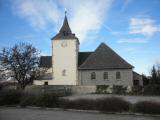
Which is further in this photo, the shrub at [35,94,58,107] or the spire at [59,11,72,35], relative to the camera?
the spire at [59,11,72,35]

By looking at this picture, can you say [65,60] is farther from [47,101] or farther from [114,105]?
[114,105]

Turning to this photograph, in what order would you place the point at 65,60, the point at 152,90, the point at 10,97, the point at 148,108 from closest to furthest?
the point at 148,108, the point at 10,97, the point at 152,90, the point at 65,60

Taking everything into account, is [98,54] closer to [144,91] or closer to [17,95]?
[144,91]

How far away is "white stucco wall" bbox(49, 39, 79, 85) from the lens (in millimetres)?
58125

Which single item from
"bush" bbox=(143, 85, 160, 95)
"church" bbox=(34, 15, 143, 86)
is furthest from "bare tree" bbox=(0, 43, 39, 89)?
"bush" bbox=(143, 85, 160, 95)

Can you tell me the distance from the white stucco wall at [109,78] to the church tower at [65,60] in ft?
5.36

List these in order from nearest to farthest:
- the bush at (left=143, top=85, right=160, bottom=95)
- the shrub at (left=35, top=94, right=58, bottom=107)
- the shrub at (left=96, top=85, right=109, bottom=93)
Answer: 1. the shrub at (left=35, top=94, right=58, bottom=107)
2. the bush at (left=143, top=85, right=160, bottom=95)
3. the shrub at (left=96, top=85, right=109, bottom=93)

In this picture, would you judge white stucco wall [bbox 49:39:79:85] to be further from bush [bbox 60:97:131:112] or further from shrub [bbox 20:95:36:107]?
bush [bbox 60:97:131:112]

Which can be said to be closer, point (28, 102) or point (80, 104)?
point (80, 104)

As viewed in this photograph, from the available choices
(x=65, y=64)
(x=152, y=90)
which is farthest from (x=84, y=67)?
(x=152, y=90)

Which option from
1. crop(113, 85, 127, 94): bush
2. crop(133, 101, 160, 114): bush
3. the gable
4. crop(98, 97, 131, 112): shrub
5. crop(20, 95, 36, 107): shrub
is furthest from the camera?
the gable

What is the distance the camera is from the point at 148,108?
18812 mm

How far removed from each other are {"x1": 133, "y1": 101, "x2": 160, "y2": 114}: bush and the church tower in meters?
38.9

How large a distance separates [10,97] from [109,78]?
31.5 meters
